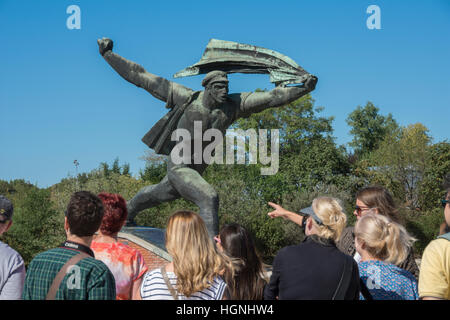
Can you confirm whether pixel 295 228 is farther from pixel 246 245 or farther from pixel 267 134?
pixel 246 245

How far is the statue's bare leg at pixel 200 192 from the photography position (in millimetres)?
5996

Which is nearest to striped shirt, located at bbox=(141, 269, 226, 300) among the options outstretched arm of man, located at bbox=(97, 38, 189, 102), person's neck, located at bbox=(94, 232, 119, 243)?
person's neck, located at bbox=(94, 232, 119, 243)

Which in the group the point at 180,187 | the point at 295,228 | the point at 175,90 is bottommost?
the point at 295,228

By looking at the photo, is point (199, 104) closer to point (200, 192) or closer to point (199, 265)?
point (200, 192)

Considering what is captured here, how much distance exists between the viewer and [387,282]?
109 inches

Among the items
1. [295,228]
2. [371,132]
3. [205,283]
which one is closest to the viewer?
[205,283]

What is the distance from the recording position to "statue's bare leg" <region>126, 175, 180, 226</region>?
6.70 metres

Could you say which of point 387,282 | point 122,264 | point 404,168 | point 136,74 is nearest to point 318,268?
point 387,282

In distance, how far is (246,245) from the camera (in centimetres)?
355

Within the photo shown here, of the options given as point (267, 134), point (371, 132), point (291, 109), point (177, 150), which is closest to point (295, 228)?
point (267, 134)

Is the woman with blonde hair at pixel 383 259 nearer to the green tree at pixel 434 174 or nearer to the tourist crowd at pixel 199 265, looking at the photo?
the tourist crowd at pixel 199 265

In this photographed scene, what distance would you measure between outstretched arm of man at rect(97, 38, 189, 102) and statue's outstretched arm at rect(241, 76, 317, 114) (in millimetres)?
1273

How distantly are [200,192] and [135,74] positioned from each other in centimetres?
209
